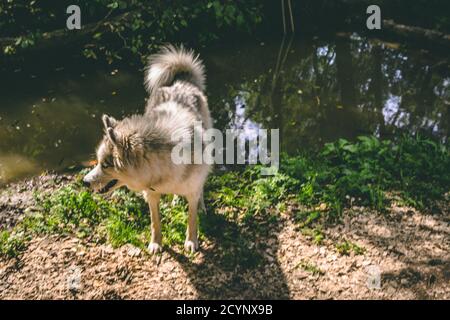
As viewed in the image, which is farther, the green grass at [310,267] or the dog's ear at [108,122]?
the green grass at [310,267]

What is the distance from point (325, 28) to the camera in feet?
A: 36.8

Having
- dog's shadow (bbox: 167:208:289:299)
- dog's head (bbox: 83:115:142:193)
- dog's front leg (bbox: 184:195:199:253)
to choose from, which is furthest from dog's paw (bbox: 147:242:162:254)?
dog's head (bbox: 83:115:142:193)

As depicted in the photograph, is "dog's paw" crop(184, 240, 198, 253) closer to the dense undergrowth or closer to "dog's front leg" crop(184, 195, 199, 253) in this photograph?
"dog's front leg" crop(184, 195, 199, 253)

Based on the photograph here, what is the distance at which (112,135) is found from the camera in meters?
3.39

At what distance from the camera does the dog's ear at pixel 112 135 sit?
11.1 ft

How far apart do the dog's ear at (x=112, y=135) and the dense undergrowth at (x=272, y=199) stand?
4.23ft

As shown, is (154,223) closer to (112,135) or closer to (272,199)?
(112,135)

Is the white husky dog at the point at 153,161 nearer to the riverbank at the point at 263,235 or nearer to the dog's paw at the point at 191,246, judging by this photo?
the dog's paw at the point at 191,246

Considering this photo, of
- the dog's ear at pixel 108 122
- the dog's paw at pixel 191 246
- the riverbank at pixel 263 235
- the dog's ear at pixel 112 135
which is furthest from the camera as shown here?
the dog's paw at pixel 191 246

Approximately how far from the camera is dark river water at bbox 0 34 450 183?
6.33 metres

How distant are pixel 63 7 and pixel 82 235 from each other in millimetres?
6427

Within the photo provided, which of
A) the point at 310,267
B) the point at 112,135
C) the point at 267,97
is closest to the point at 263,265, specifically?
the point at 310,267

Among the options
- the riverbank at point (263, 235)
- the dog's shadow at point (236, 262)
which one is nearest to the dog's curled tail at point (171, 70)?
the riverbank at point (263, 235)

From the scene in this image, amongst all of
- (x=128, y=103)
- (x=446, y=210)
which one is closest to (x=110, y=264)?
(x=446, y=210)
